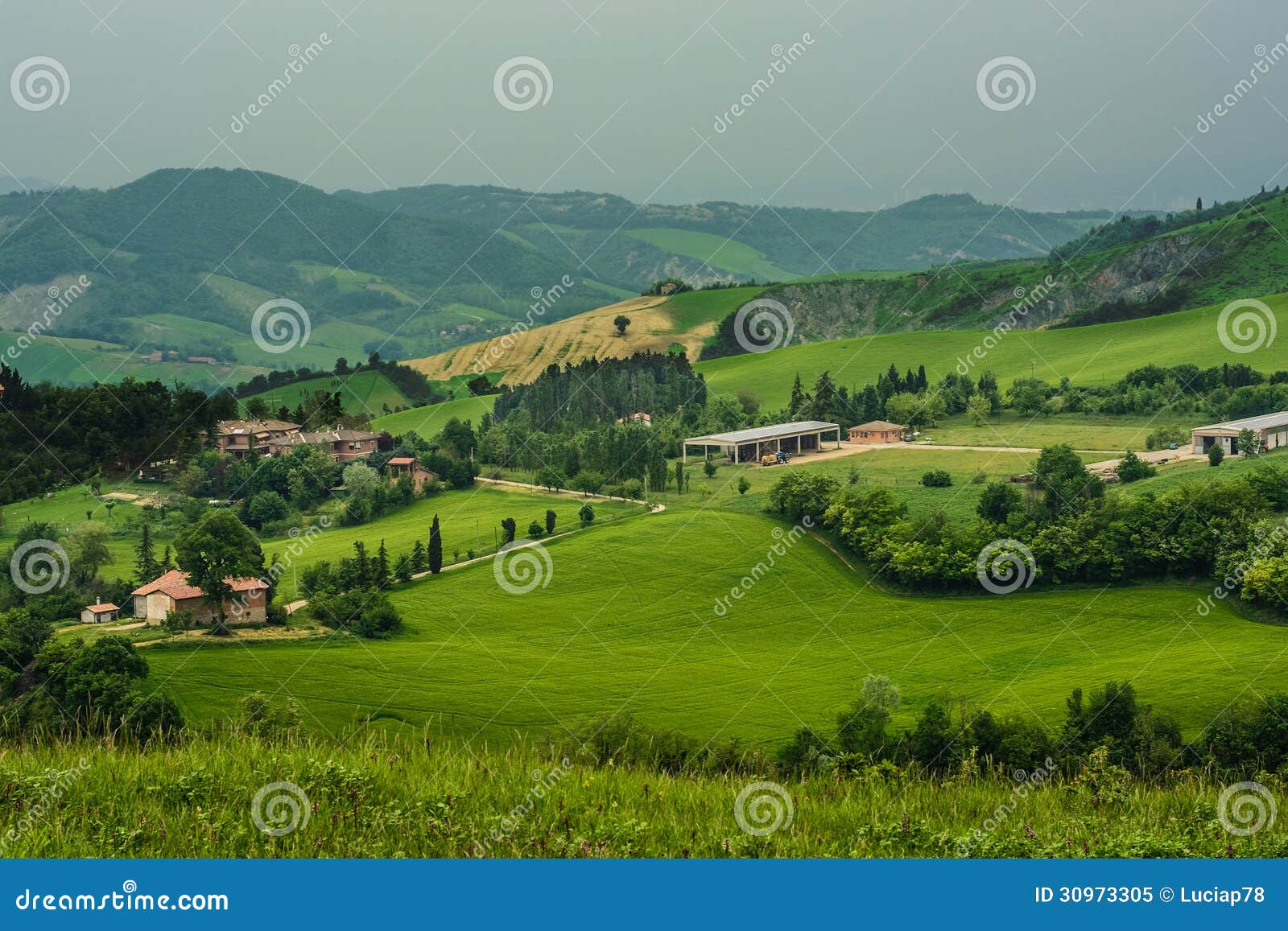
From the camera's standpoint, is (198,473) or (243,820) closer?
(243,820)

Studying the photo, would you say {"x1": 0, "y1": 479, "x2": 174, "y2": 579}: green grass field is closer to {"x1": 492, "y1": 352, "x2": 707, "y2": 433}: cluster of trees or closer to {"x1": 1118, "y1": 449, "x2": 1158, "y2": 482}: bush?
{"x1": 492, "y1": 352, "x2": 707, "y2": 433}: cluster of trees

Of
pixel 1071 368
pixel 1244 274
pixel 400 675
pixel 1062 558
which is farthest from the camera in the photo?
pixel 1244 274

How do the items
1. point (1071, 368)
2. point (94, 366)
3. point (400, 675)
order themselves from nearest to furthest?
point (400, 675) < point (1071, 368) < point (94, 366)

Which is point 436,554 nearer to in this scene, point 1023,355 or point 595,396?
point 595,396

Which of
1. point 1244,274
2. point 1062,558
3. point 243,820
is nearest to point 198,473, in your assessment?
point 1062,558

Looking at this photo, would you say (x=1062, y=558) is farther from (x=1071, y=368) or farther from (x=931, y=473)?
(x=1071, y=368)

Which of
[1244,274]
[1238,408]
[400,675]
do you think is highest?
[1244,274]

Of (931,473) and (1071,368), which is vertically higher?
(1071,368)
